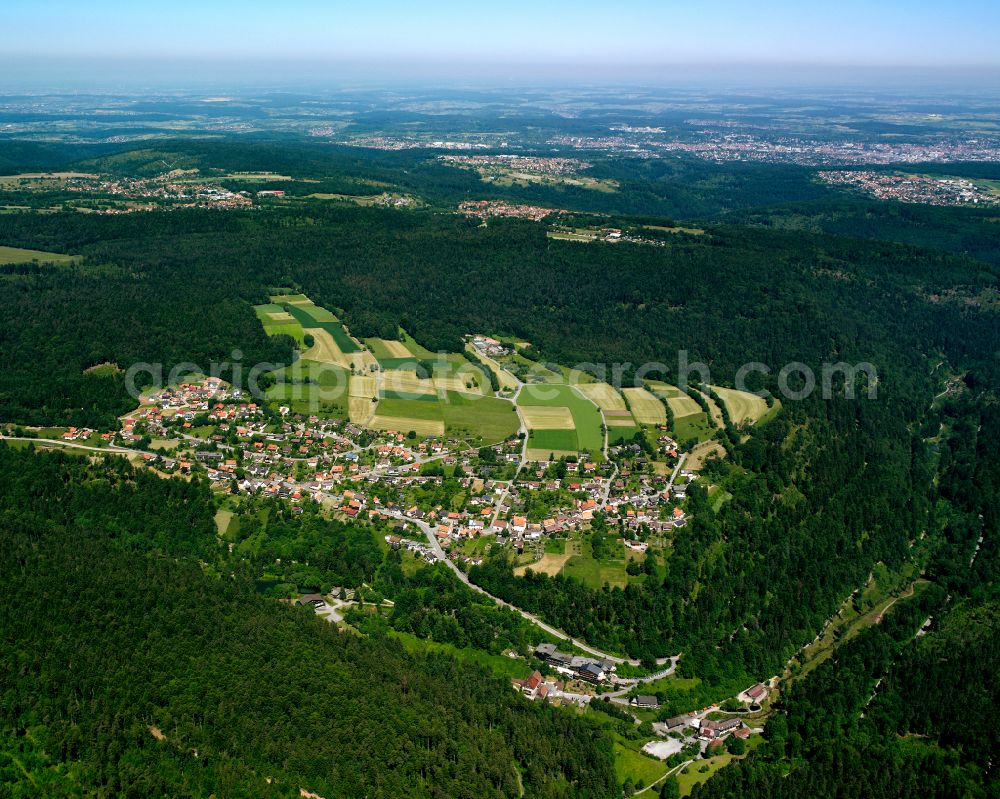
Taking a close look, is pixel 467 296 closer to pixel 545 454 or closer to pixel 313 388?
pixel 313 388

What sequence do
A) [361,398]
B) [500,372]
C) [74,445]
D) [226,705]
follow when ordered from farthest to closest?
1. [500,372]
2. [361,398]
3. [74,445]
4. [226,705]

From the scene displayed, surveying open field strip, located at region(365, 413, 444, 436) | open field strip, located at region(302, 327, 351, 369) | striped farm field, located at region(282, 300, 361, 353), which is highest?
striped farm field, located at region(282, 300, 361, 353)

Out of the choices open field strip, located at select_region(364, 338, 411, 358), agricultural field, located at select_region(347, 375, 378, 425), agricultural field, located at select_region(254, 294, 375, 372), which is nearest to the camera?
agricultural field, located at select_region(347, 375, 378, 425)

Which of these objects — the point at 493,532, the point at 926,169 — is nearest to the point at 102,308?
the point at 493,532

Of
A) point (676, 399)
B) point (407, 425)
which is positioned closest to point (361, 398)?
point (407, 425)

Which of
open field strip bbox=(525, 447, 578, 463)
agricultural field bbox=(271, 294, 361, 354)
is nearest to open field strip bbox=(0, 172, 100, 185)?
agricultural field bbox=(271, 294, 361, 354)

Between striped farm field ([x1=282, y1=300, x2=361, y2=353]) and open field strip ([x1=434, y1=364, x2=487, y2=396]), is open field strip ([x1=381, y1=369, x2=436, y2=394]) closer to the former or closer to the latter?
open field strip ([x1=434, y1=364, x2=487, y2=396])
